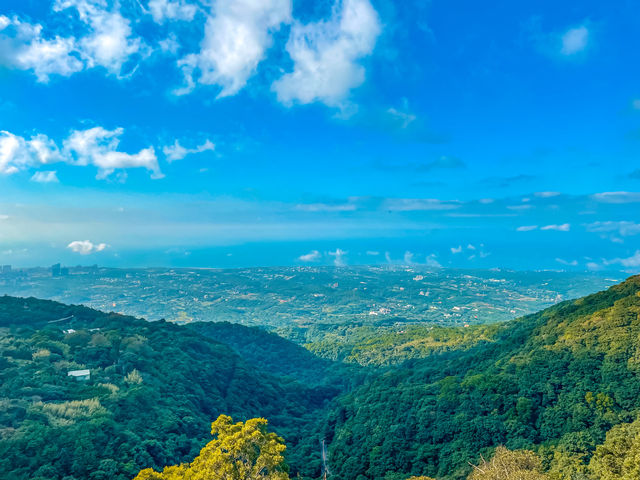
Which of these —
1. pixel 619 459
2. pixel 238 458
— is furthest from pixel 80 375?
pixel 619 459

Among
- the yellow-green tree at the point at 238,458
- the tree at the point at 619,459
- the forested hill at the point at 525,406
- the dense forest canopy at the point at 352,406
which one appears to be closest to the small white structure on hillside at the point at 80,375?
the dense forest canopy at the point at 352,406

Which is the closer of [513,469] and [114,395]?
[513,469]

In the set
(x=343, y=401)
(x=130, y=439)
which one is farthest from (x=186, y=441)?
(x=343, y=401)

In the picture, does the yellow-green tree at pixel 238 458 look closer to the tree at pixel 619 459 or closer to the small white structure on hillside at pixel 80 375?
the tree at pixel 619 459

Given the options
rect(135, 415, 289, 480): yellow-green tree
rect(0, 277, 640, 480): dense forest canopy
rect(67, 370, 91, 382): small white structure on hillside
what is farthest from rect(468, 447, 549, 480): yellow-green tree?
rect(67, 370, 91, 382): small white structure on hillside

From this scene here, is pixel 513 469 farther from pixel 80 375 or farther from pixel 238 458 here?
pixel 80 375
